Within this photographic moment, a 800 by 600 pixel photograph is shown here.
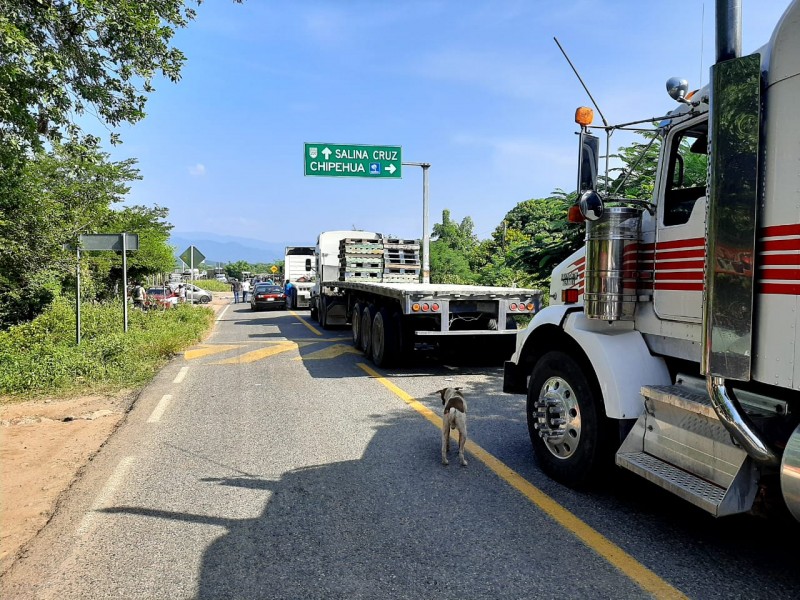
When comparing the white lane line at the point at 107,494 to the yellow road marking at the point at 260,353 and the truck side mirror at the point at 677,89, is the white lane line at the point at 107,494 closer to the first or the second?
the truck side mirror at the point at 677,89

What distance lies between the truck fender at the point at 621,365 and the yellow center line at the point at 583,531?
2.47 feet

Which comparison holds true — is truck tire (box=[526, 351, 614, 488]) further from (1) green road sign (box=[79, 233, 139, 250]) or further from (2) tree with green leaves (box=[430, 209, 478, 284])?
(2) tree with green leaves (box=[430, 209, 478, 284])

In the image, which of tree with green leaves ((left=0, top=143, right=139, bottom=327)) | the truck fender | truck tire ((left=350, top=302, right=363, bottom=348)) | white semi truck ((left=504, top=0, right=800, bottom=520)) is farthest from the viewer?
truck tire ((left=350, top=302, right=363, bottom=348))

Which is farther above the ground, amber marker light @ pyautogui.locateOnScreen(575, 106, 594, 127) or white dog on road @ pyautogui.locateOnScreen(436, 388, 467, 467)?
amber marker light @ pyautogui.locateOnScreen(575, 106, 594, 127)

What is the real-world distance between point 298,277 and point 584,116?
89.0 feet

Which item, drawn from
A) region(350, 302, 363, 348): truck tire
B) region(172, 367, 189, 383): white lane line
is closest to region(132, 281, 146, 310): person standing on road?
region(350, 302, 363, 348): truck tire

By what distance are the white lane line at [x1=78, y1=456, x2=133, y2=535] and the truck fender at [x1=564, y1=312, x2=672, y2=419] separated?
356cm

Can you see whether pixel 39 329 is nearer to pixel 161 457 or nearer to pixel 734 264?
pixel 161 457

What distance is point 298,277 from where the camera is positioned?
30.1 meters

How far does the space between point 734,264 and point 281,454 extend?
4.08 metres

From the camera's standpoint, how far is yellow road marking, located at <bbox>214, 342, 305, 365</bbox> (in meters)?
11.4

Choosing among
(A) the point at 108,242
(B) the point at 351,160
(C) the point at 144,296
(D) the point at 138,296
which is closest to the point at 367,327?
(A) the point at 108,242

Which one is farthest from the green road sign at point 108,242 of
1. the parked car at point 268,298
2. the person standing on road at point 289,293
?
the person standing on road at point 289,293

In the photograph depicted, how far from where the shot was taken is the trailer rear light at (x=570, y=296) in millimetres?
4625
